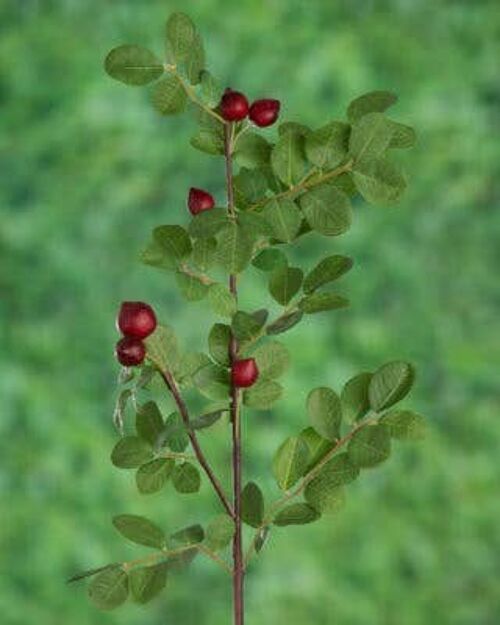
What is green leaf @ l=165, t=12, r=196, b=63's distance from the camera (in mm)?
1191

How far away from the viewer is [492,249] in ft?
10.8

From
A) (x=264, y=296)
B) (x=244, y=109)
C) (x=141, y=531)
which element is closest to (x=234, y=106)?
(x=244, y=109)

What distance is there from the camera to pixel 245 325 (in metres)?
1.16

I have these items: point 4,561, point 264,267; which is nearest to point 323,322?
point 4,561

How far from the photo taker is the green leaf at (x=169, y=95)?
1188mm

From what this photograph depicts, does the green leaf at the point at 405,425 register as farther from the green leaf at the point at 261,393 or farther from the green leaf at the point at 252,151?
the green leaf at the point at 252,151

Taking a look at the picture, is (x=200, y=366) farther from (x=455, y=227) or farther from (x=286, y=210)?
(x=455, y=227)

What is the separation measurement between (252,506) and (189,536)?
2.1 inches

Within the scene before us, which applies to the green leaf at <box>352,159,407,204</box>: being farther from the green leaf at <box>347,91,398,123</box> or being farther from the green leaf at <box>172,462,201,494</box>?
the green leaf at <box>172,462,201,494</box>

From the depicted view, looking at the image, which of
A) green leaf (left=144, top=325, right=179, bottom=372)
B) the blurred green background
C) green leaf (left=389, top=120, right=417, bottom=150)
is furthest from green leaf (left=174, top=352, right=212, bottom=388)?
the blurred green background

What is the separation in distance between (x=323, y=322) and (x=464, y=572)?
1.84 feet

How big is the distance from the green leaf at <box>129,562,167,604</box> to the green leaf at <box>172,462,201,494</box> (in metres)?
Result: 0.07

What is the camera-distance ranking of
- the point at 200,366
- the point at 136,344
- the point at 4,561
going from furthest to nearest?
the point at 4,561 < the point at 200,366 < the point at 136,344

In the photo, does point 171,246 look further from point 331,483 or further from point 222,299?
point 331,483
